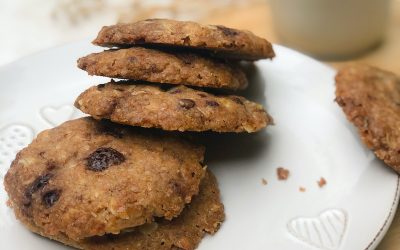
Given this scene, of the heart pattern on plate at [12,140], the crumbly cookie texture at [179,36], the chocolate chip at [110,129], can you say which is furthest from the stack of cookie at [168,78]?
the heart pattern on plate at [12,140]

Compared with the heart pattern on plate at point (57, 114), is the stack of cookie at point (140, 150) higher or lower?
higher

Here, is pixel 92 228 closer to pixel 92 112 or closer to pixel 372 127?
pixel 92 112

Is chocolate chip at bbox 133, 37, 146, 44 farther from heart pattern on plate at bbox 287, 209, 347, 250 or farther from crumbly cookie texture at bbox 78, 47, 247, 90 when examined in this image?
heart pattern on plate at bbox 287, 209, 347, 250

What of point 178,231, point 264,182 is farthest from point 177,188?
point 264,182

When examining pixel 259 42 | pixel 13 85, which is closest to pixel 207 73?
pixel 259 42

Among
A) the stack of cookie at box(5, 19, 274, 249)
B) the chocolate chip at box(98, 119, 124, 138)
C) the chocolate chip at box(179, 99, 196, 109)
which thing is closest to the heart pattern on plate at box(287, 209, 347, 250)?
the stack of cookie at box(5, 19, 274, 249)

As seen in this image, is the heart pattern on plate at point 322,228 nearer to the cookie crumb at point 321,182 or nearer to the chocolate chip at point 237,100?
the cookie crumb at point 321,182
